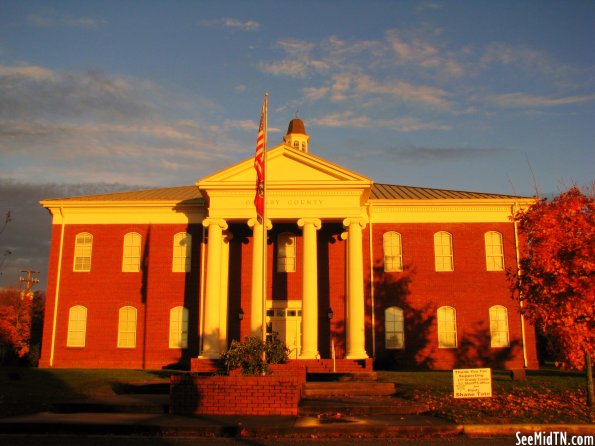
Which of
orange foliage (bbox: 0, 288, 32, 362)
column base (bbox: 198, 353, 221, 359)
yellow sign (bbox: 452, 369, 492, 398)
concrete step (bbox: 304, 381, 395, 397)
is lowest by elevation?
concrete step (bbox: 304, 381, 395, 397)

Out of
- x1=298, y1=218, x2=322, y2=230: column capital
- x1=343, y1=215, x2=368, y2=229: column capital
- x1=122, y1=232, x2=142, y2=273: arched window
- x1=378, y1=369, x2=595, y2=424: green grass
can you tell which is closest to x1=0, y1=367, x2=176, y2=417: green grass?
x1=122, y1=232, x2=142, y2=273: arched window

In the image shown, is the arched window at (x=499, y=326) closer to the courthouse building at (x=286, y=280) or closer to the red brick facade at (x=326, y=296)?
the courthouse building at (x=286, y=280)

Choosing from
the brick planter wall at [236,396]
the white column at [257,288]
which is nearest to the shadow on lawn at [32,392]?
the brick planter wall at [236,396]

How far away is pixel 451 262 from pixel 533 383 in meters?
11.9

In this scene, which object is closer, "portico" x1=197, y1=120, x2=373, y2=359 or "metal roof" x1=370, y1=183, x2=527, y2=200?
"portico" x1=197, y1=120, x2=373, y2=359

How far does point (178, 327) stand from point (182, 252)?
4.02 metres

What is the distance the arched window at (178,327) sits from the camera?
31.3m

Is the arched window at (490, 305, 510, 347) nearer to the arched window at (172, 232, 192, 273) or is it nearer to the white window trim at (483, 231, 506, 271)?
the white window trim at (483, 231, 506, 271)

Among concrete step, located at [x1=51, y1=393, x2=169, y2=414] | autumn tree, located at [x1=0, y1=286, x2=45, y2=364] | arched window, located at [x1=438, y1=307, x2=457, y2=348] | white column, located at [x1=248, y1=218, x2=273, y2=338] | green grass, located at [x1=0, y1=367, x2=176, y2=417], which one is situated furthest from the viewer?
autumn tree, located at [x1=0, y1=286, x2=45, y2=364]

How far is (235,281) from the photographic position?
104ft

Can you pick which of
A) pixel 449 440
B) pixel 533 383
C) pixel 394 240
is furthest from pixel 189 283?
pixel 449 440

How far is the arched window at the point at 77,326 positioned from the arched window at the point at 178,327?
4760 millimetres

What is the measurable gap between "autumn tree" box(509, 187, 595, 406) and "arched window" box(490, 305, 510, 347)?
14.7 m

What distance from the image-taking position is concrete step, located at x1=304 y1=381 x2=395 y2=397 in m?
19.2
